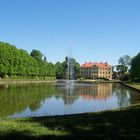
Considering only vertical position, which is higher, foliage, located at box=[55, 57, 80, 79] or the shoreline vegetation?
foliage, located at box=[55, 57, 80, 79]

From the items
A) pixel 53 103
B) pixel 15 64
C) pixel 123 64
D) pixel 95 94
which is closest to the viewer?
pixel 53 103

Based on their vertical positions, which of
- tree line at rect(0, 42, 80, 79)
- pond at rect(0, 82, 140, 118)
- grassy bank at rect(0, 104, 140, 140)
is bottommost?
pond at rect(0, 82, 140, 118)

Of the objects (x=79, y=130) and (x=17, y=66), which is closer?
(x=79, y=130)

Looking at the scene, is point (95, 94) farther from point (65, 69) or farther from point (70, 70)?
point (70, 70)

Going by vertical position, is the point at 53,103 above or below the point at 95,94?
below

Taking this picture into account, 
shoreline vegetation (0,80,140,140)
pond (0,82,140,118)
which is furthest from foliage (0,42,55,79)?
shoreline vegetation (0,80,140,140)

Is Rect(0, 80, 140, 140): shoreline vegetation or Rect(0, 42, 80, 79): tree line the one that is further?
Rect(0, 42, 80, 79): tree line

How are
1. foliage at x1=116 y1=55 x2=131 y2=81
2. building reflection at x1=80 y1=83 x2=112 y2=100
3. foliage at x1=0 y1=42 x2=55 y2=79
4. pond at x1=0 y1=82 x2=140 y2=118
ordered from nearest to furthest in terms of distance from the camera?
pond at x1=0 y1=82 x2=140 y2=118
building reflection at x1=80 y1=83 x2=112 y2=100
foliage at x1=0 y1=42 x2=55 y2=79
foliage at x1=116 y1=55 x2=131 y2=81

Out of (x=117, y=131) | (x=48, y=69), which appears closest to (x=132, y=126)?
(x=117, y=131)

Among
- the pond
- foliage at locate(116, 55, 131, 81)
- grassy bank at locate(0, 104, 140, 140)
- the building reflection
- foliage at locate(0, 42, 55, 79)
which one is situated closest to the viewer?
grassy bank at locate(0, 104, 140, 140)

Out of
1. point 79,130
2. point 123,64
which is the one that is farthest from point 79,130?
point 123,64

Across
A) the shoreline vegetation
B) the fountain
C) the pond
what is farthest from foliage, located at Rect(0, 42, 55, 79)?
the shoreline vegetation

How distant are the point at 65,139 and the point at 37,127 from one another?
1.93 m

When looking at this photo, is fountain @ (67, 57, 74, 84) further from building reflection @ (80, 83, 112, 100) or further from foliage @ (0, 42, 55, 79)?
building reflection @ (80, 83, 112, 100)
